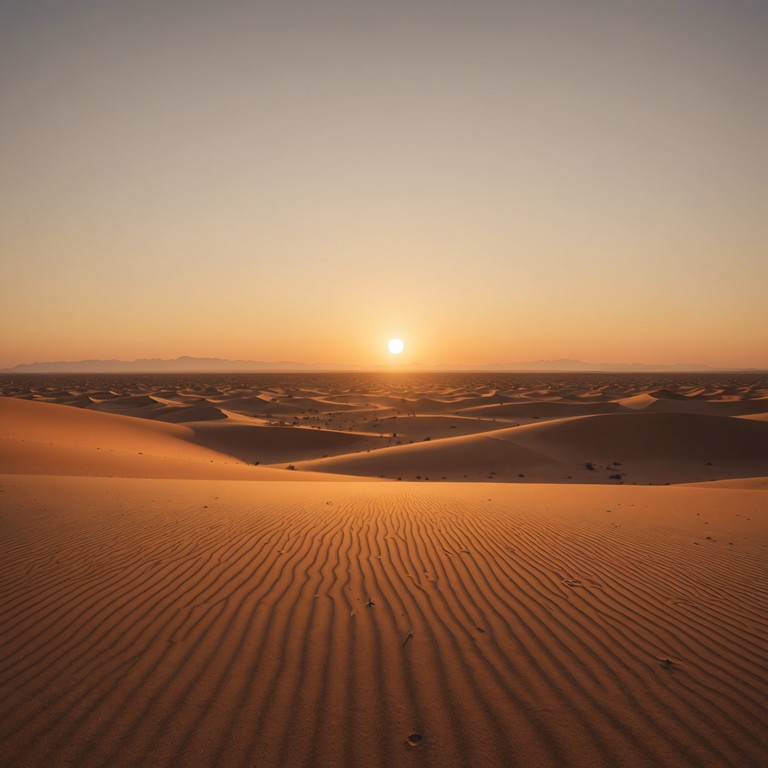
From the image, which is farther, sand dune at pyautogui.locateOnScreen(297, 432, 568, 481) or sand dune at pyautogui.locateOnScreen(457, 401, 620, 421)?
sand dune at pyautogui.locateOnScreen(457, 401, 620, 421)

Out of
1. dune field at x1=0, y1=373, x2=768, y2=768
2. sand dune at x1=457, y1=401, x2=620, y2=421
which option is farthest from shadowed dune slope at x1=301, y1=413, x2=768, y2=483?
sand dune at x1=457, y1=401, x2=620, y2=421

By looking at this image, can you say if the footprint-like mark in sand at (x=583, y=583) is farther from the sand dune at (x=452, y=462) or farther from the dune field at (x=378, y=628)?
the sand dune at (x=452, y=462)

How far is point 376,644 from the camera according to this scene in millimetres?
3652

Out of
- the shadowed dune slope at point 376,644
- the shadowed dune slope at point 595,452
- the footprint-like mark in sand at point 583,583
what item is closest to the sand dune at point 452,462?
the shadowed dune slope at point 595,452

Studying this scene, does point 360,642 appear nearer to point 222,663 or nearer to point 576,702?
point 222,663

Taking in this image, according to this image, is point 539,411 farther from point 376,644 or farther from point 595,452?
point 376,644

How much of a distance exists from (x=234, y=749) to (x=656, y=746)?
2.41 meters

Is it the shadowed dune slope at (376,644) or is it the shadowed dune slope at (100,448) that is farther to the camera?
the shadowed dune slope at (100,448)

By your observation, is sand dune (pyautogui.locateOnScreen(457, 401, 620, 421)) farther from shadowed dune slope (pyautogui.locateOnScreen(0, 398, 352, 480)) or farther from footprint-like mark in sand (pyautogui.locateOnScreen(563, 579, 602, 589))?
footprint-like mark in sand (pyautogui.locateOnScreen(563, 579, 602, 589))

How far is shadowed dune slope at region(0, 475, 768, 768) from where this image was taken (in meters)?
2.69

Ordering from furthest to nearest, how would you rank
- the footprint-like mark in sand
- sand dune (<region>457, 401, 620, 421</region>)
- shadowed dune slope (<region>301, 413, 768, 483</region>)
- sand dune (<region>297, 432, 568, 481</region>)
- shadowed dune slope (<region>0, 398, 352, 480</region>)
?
sand dune (<region>457, 401, 620, 421</region>), shadowed dune slope (<region>301, 413, 768, 483</region>), sand dune (<region>297, 432, 568, 481</region>), shadowed dune slope (<region>0, 398, 352, 480</region>), the footprint-like mark in sand

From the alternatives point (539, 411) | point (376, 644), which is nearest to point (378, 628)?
point (376, 644)

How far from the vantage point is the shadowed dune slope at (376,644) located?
8.82ft

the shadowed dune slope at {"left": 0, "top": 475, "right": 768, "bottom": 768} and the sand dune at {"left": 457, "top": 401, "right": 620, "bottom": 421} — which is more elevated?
the shadowed dune slope at {"left": 0, "top": 475, "right": 768, "bottom": 768}
